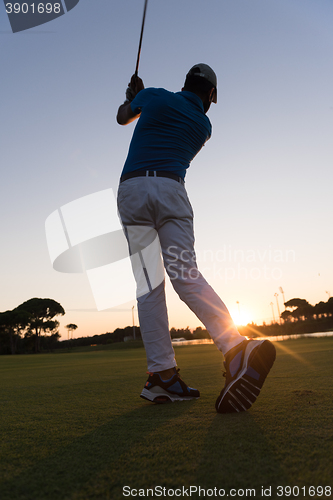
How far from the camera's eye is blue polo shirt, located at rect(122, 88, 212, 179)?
2346 millimetres

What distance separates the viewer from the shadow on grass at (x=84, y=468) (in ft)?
2.67

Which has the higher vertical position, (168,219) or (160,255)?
(168,219)

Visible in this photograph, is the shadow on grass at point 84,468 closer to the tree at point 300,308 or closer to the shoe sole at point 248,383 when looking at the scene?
the shoe sole at point 248,383

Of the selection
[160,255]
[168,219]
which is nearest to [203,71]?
[168,219]

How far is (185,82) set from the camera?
258 cm

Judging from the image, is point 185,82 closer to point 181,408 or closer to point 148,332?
point 148,332

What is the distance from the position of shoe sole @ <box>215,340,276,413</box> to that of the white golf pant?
1.05 ft

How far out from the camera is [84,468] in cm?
96

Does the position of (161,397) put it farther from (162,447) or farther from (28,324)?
(28,324)

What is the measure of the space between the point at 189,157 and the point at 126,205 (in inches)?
25.1

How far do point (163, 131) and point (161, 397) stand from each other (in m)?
1.79

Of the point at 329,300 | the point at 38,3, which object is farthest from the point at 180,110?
the point at 329,300

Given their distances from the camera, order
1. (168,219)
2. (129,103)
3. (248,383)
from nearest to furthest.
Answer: (248,383), (168,219), (129,103)

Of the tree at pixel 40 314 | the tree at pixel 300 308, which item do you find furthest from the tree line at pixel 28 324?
the tree at pixel 300 308
